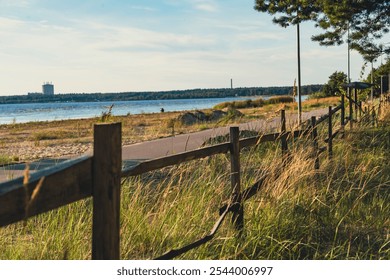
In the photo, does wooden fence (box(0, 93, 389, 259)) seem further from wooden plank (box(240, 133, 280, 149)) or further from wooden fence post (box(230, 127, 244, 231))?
wooden plank (box(240, 133, 280, 149))

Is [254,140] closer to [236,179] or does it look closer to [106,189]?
[236,179]

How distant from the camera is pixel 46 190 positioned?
2.29 metres

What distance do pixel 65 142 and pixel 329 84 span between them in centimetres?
5832

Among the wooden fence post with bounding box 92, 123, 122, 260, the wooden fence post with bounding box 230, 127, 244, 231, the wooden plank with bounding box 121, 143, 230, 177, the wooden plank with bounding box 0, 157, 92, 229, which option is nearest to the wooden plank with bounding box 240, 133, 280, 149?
the wooden fence post with bounding box 230, 127, 244, 231

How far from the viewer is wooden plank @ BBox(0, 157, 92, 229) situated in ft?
6.79

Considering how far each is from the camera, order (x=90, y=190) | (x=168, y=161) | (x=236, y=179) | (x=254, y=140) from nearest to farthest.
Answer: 1. (x=90, y=190)
2. (x=168, y=161)
3. (x=236, y=179)
4. (x=254, y=140)

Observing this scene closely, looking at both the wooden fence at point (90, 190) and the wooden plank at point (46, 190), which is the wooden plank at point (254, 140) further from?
the wooden plank at point (46, 190)

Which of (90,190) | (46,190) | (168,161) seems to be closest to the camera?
(46,190)

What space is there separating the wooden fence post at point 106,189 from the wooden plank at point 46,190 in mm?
49

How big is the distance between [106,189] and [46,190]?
38 cm

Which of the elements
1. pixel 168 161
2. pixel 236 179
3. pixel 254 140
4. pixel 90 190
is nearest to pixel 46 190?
pixel 90 190

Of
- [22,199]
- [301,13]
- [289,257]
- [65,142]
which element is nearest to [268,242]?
[289,257]

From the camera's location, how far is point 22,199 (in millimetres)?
2113

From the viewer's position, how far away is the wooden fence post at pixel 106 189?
2570mm
